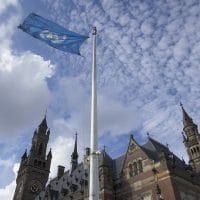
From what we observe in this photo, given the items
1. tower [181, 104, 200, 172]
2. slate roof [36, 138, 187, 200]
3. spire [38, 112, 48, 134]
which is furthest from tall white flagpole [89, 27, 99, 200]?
spire [38, 112, 48, 134]

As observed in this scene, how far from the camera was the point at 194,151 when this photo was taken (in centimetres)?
5353

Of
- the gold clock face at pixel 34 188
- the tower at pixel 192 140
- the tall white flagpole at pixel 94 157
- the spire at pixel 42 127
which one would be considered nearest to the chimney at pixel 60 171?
the gold clock face at pixel 34 188

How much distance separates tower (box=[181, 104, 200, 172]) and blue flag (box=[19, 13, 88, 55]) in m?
38.7

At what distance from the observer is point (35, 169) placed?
240 ft

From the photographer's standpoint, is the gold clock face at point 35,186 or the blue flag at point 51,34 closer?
the blue flag at point 51,34

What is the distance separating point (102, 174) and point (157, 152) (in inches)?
344

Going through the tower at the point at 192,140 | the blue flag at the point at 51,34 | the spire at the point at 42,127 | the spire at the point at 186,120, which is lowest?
the blue flag at the point at 51,34

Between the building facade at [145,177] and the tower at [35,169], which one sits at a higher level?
the tower at [35,169]

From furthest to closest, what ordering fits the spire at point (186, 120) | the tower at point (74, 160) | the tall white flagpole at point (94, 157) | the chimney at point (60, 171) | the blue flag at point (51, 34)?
1. the chimney at point (60, 171)
2. the tower at point (74, 160)
3. the spire at point (186, 120)
4. the blue flag at point (51, 34)
5. the tall white flagpole at point (94, 157)

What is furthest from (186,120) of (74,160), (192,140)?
(74,160)

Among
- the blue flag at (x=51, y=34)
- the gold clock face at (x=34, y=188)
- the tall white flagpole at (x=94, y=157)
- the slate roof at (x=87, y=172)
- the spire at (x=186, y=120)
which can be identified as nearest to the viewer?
the tall white flagpole at (x=94, y=157)

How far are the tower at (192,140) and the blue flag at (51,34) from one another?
38.7 meters

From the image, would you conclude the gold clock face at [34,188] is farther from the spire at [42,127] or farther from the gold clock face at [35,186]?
the spire at [42,127]

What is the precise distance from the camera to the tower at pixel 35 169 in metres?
69.6
